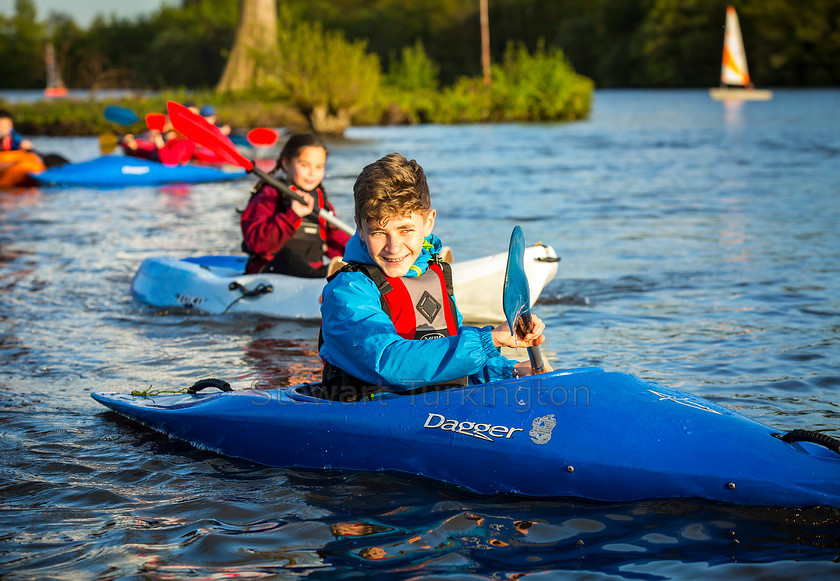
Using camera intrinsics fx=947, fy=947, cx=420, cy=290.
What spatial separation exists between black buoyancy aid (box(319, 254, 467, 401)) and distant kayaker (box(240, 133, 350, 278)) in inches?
96.4

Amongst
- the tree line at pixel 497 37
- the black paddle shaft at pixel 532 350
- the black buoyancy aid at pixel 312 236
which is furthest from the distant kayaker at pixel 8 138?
the tree line at pixel 497 37

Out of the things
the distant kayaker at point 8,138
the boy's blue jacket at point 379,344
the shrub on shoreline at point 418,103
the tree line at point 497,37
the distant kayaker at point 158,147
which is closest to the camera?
the boy's blue jacket at point 379,344

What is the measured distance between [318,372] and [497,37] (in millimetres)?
65723

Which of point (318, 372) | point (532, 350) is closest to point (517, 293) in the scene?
point (532, 350)

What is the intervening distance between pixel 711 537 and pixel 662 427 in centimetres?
33

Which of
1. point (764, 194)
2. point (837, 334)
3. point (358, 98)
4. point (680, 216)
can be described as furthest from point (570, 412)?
point (358, 98)

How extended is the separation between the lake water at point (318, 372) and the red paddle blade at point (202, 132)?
983 mm

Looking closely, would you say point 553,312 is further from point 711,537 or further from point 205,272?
point 711,537

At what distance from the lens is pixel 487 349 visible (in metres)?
2.71

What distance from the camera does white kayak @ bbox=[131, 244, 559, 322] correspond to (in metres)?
5.32

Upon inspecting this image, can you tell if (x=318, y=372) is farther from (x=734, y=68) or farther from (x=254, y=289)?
(x=734, y=68)

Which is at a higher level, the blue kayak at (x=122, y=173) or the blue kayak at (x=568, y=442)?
the blue kayak at (x=122, y=173)

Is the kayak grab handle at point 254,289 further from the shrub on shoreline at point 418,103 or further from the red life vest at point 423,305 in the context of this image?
the shrub on shoreline at point 418,103

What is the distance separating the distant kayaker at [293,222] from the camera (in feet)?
17.5
